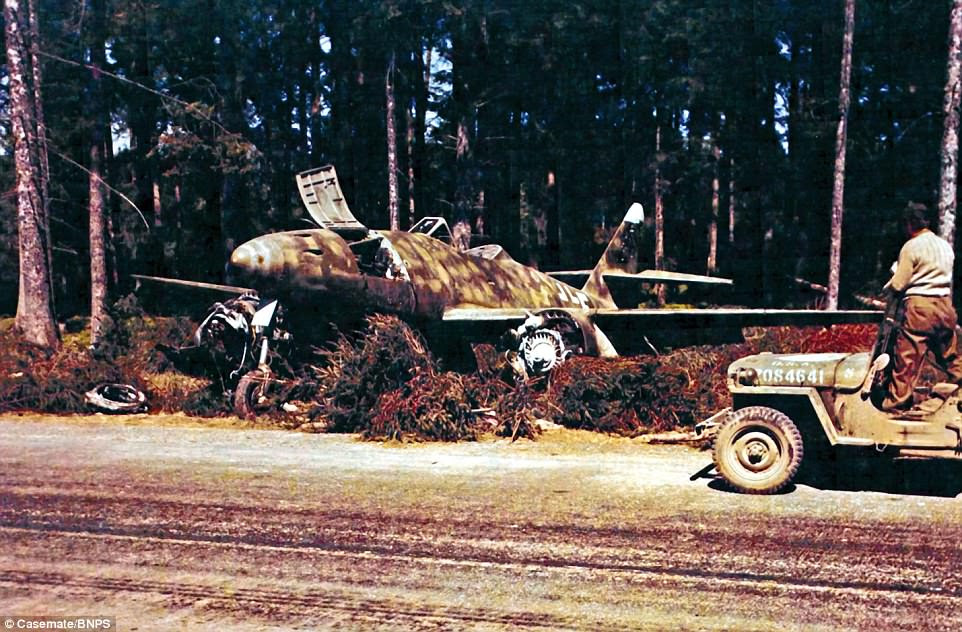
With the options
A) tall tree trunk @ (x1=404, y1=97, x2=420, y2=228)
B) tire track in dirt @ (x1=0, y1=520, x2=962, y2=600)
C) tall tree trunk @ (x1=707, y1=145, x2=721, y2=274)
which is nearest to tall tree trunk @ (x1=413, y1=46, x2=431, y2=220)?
tall tree trunk @ (x1=404, y1=97, x2=420, y2=228)

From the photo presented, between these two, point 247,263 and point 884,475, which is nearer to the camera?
point 884,475

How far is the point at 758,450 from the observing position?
7.42 m

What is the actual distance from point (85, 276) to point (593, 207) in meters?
25.6

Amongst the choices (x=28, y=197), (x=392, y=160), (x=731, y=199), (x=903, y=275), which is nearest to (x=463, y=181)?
(x=392, y=160)

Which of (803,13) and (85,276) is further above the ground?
(803,13)

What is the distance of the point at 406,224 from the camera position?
39.6m

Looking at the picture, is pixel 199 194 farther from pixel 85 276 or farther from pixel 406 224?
pixel 406 224

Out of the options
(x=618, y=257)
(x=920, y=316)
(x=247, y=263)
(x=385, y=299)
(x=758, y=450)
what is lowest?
(x=758, y=450)

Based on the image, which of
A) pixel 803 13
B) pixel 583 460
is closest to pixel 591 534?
pixel 583 460

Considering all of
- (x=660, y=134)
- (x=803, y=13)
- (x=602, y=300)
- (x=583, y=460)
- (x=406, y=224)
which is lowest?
(x=583, y=460)

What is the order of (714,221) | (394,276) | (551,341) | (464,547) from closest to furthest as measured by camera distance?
(464,547) < (551,341) < (394,276) < (714,221)

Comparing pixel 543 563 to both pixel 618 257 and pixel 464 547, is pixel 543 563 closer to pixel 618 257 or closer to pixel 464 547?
pixel 464 547

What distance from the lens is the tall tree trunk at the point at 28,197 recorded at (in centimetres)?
1780

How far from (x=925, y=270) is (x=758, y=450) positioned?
6.78ft
